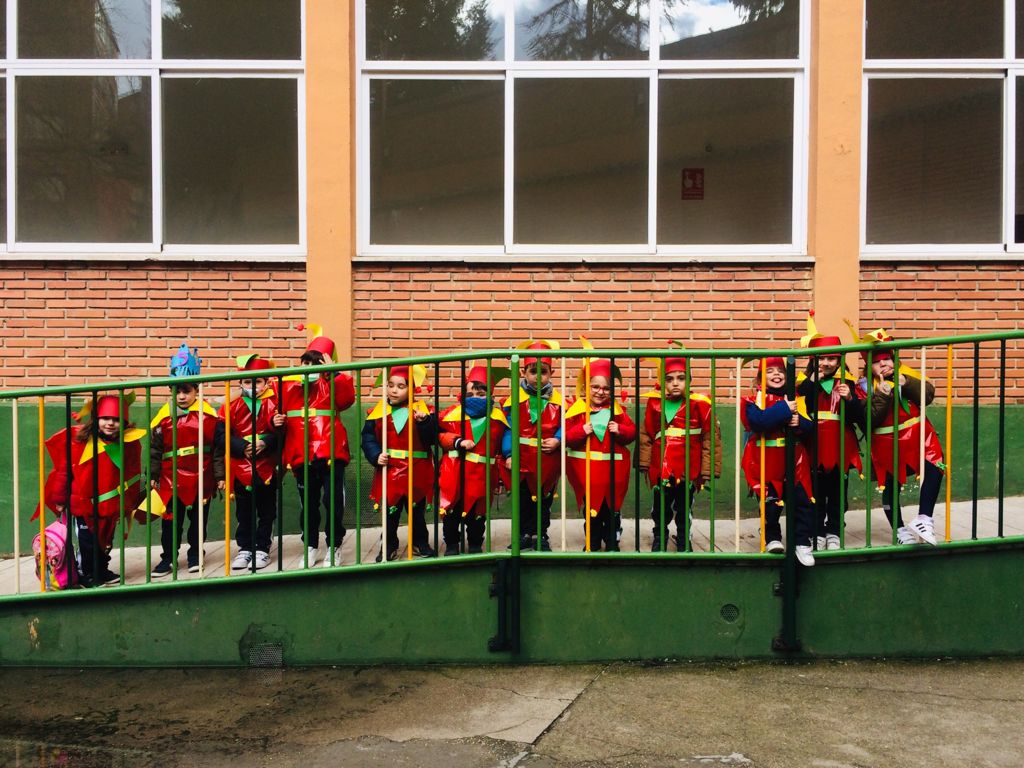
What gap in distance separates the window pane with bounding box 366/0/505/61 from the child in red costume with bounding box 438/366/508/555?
10.8ft

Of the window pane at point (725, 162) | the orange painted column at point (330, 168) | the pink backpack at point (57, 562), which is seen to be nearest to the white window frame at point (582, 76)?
the window pane at point (725, 162)

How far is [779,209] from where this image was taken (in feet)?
25.9

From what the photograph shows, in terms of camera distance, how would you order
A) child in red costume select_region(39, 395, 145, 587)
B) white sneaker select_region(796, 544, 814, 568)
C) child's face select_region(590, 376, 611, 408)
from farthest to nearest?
child in red costume select_region(39, 395, 145, 587) → child's face select_region(590, 376, 611, 408) → white sneaker select_region(796, 544, 814, 568)

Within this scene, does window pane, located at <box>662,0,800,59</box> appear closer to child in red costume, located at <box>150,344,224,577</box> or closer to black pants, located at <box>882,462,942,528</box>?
black pants, located at <box>882,462,942,528</box>

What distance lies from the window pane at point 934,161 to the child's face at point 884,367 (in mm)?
2479

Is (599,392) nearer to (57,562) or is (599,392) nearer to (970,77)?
(57,562)

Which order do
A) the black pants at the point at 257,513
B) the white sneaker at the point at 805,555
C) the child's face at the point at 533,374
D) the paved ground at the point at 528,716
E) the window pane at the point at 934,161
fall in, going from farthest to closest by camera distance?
the window pane at the point at 934,161 → the black pants at the point at 257,513 → the child's face at the point at 533,374 → the white sneaker at the point at 805,555 → the paved ground at the point at 528,716

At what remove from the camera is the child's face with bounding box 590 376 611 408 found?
18.1 feet

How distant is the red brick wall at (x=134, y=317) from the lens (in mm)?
7613

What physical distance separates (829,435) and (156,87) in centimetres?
539

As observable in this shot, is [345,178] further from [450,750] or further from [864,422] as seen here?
[450,750]

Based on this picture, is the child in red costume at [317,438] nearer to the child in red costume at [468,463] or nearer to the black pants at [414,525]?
the black pants at [414,525]

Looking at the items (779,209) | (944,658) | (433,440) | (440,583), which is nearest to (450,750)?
(440,583)

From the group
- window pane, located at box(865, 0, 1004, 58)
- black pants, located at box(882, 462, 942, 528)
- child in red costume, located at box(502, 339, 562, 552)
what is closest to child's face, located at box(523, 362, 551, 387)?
child in red costume, located at box(502, 339, 562, 552)
